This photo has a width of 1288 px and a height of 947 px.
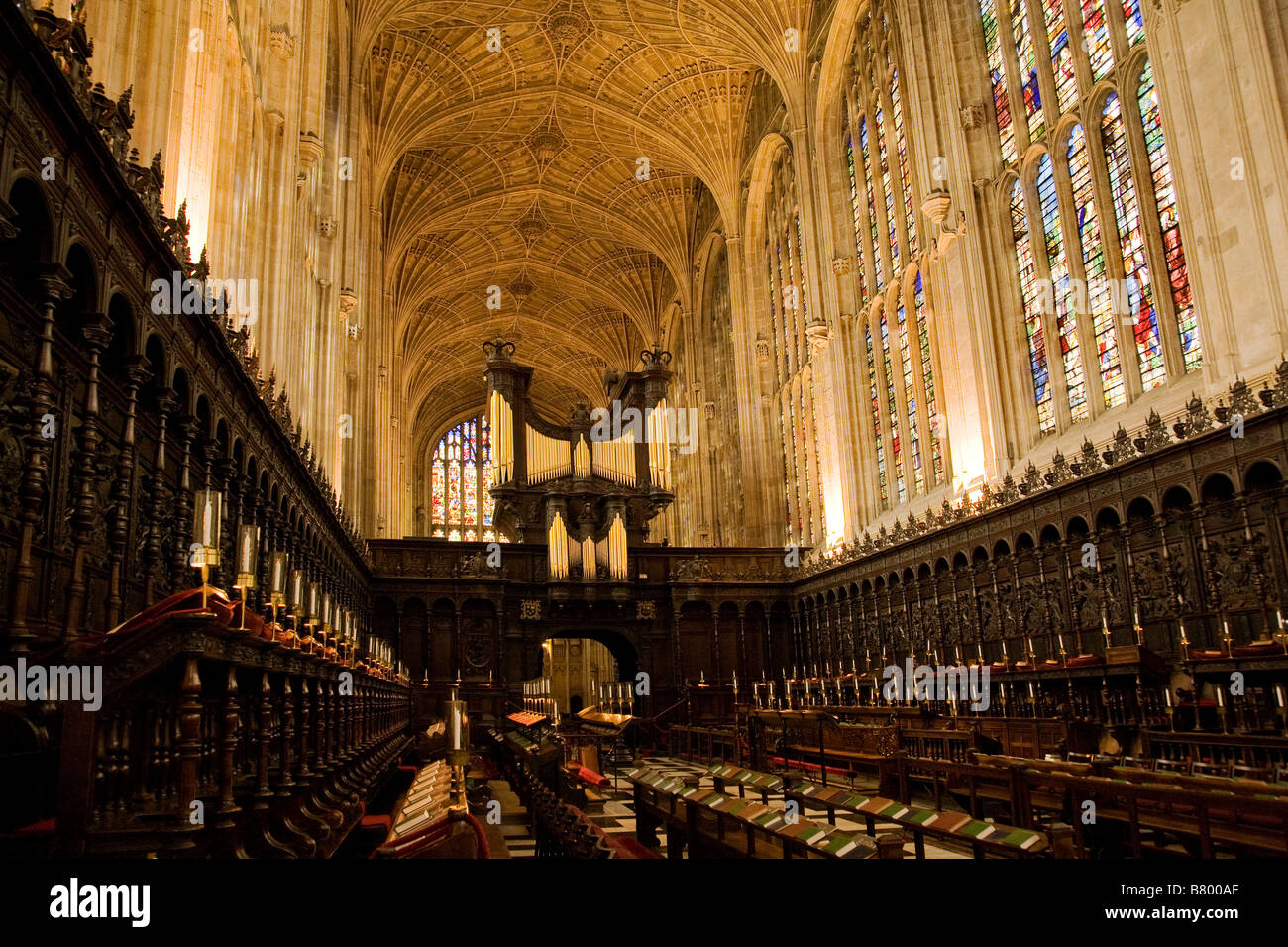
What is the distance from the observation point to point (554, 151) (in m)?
30.5

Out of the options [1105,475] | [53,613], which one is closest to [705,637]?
[1105,475]

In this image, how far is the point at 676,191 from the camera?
32469 millimetres

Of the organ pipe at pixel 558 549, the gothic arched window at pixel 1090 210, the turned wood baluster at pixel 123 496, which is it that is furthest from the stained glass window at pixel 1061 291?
the organ pipe at pixel 558 549

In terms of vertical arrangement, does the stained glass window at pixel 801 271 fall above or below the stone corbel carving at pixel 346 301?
above

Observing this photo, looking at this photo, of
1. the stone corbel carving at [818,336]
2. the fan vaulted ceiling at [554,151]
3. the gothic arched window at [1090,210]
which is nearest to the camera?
the gothic arched window at [1090,210]

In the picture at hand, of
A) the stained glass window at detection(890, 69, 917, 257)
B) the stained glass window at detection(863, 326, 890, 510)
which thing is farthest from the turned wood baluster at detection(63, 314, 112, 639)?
the stained glass window at detection(863, 326, 890, 510)

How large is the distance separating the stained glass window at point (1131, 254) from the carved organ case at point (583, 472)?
13167 mm

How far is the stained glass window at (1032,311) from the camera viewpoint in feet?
46.7

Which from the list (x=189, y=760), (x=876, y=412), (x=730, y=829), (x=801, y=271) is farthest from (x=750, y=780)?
(x=801, y=271)

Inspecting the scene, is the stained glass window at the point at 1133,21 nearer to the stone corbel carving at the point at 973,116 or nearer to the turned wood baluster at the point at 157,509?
the stone corbel carving at the point at 973,116

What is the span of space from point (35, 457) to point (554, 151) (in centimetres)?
2884

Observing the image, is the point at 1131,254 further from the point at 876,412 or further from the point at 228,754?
the point at 228,754
